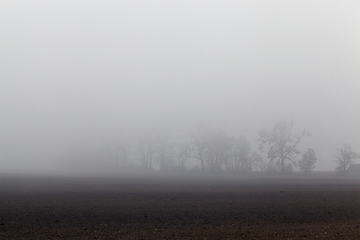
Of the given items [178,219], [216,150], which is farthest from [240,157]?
[178,219]

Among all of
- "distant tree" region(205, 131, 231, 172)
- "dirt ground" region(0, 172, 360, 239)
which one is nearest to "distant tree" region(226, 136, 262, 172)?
"distant tree" region(205, 131, 231, 172)

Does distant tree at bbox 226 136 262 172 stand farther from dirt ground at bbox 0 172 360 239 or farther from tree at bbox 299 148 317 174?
dirt ground at bbox 0 172 360 239

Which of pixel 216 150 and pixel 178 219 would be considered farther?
pixel 216 150

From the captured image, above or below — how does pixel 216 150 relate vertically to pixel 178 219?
above

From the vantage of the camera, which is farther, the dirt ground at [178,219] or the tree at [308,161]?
the tree at [308,161]

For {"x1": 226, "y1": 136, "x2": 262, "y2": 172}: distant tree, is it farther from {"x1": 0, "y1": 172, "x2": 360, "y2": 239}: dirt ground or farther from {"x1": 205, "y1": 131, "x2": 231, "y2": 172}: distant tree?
{"x1": 0, "y1": 172, "x2": 360, "y2": 239}: dirt ground

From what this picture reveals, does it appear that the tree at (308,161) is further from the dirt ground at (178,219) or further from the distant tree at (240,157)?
the dirt ground at (178,219)

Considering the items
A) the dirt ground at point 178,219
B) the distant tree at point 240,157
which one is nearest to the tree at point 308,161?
the distant tree at point 240,157

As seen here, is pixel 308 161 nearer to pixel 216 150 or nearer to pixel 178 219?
pixel 216 150

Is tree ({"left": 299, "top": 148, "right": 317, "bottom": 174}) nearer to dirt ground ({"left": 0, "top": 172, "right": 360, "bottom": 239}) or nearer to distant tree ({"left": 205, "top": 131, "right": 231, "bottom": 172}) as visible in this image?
distant tree ({"left": 205, "top": 131, "right": 231, "bottom": 172})

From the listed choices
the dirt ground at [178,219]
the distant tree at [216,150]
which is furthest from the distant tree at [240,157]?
the dirt ground at [178,219]

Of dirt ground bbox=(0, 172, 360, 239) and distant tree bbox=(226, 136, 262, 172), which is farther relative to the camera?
distant tree bbox=(226, 136, 262, 172)

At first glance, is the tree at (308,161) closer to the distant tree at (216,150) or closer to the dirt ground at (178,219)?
the distant tree at (216,150)

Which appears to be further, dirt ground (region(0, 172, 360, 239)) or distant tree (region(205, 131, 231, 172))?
distant tree (region(205, 131, 231, 172))
